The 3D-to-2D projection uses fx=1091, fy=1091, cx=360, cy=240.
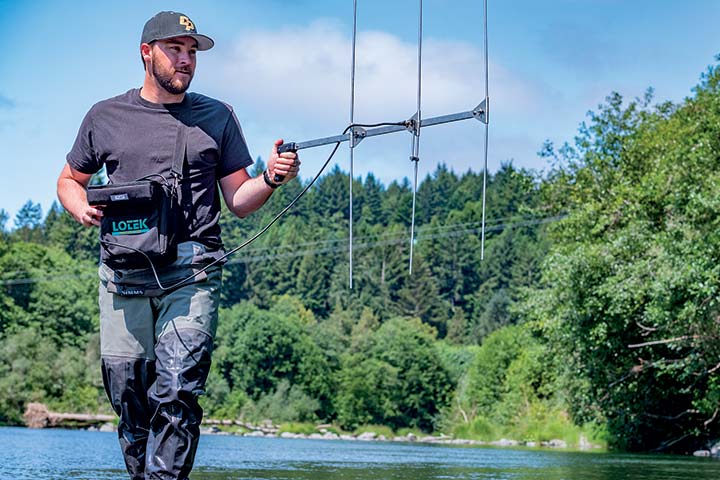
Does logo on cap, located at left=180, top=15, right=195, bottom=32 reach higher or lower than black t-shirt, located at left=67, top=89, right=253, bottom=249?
higher

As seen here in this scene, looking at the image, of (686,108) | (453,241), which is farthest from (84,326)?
(453,241)

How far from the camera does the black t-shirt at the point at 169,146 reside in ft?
18.5

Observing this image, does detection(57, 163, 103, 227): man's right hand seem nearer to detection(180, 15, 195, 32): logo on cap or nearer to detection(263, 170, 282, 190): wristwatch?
detection(263, 170, 282, 190): wristwatch

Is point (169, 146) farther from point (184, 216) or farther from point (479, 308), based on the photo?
point (479, 308)

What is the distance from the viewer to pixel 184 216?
5.60 metres

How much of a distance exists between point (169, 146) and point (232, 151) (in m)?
0.36

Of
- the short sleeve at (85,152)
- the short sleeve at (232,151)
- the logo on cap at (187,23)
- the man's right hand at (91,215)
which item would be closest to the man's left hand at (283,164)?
the short sleeve at (232,151)

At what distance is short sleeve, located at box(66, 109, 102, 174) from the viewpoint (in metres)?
5.81

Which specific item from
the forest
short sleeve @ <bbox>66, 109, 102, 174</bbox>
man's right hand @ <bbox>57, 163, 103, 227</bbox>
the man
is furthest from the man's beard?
the forest

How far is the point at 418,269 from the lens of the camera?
156 m

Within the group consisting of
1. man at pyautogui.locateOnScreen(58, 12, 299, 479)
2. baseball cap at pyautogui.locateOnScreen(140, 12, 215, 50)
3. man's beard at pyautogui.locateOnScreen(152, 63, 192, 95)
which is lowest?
man at pyautogui.locateOnScreen(58, 12, 299, 479)

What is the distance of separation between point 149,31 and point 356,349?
103 m

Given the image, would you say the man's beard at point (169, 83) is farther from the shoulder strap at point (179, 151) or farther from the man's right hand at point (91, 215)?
the man's right hand at point (91, 215)

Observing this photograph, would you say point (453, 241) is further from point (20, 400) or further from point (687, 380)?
point (687, 380)
